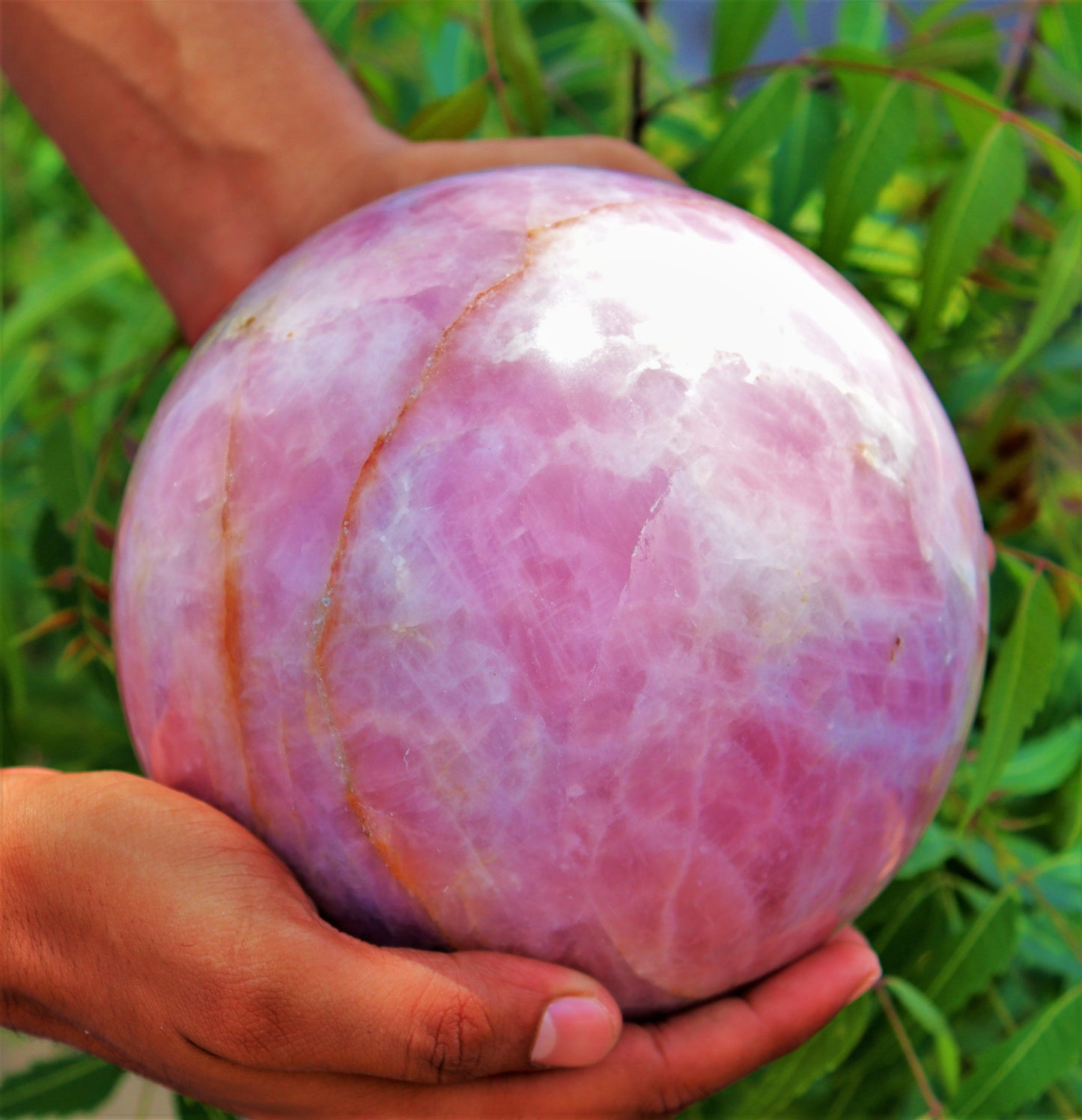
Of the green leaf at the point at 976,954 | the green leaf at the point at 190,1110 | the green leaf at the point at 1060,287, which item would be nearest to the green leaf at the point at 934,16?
the green leaf at the point at 1060,287

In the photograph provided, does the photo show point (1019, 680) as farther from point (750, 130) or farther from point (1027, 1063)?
point (750, 130)

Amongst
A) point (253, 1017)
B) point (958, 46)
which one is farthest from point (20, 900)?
point (958, 46)

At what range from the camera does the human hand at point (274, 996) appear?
711 millimetres

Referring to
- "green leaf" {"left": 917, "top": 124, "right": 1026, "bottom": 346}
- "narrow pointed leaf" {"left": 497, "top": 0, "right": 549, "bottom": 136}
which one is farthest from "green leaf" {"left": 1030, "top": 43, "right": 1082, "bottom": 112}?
"narrow pointed leaf" {"left": 497, "top": 0, "right": 549, "bottom": 136}

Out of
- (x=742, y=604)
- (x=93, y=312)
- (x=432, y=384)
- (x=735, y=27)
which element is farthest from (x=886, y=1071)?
(x=93, y=312)

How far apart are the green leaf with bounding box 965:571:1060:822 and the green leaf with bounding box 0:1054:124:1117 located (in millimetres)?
922

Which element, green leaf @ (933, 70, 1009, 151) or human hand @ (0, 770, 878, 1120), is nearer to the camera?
human hand @ (0, 770, 878, 1120)

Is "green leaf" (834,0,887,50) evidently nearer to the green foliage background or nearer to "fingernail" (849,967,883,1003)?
the green foliage background

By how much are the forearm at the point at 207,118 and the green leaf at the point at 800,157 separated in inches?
15.2

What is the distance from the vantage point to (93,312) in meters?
2.06

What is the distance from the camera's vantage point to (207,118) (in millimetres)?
1096

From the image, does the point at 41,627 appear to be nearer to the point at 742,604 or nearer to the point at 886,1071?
the point at 742,604

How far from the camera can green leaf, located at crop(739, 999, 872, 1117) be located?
1062 millimetres

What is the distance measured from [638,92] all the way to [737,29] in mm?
147
